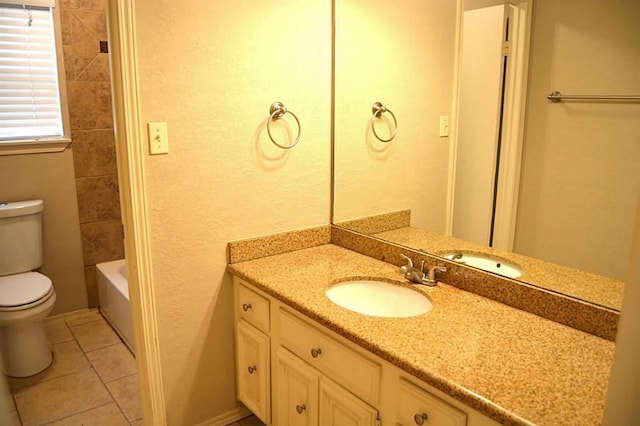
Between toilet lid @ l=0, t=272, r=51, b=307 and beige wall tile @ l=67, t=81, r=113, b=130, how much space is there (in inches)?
38.5

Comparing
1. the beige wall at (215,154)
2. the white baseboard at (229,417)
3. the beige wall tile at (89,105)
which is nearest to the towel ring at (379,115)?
the beige wall at (215,154)

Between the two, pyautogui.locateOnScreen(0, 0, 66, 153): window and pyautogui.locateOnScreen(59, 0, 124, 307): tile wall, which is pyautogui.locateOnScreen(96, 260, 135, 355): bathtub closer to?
pyautogui.locateOnScreen(59, 0, 124, 307): tile wall

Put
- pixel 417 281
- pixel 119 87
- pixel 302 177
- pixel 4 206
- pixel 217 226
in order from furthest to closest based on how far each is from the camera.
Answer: pixel 4 206, pixel 302 177, pixel 217 226, pixel 417 281, pixel 119 87

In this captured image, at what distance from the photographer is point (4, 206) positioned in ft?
9.34

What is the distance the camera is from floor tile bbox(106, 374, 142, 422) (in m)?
2.29

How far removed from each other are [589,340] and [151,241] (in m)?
1.45

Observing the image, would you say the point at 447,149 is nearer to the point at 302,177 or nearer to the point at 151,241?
the point at 302,177

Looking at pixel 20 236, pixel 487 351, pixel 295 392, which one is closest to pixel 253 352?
pixel 295 392

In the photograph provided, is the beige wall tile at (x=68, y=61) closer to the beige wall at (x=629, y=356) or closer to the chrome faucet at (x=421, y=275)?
the chrome faucet at (x=421, y=275)

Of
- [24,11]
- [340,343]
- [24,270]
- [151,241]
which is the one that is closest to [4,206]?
[24,270]

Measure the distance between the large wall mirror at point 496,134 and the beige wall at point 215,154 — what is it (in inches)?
7.0

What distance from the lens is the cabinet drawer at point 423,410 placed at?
1168 mm

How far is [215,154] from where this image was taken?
1.88m

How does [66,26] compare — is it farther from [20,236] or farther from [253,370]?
[253,370]
